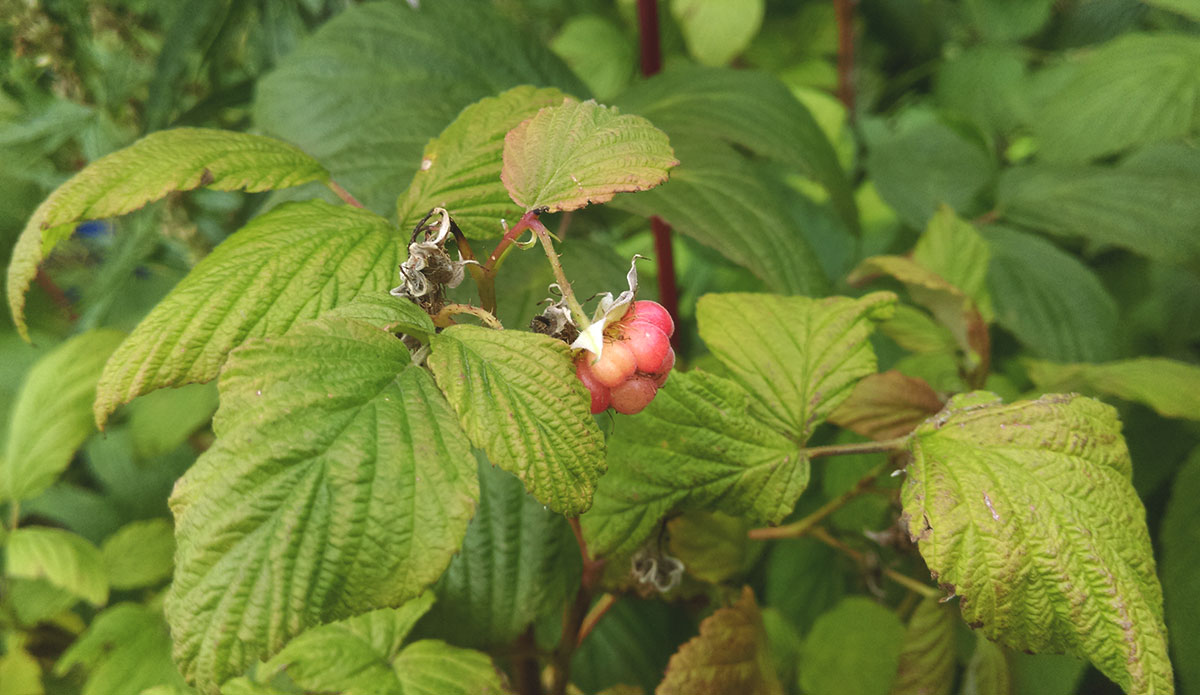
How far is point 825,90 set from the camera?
162 centimetres

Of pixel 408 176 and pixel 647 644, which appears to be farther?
pixel 647 644

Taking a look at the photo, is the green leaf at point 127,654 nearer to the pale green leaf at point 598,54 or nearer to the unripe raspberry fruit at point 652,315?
the unripe raspberry fruit at point 652,315

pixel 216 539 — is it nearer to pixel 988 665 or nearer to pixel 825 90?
A: pixel 988 665

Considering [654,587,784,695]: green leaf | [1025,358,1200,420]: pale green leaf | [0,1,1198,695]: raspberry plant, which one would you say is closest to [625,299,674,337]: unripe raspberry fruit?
[0,1,1198,695]: raspberry plant

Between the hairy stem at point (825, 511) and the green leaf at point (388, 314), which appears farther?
the hairy stem at point (825, 511)

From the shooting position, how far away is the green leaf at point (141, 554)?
86cm

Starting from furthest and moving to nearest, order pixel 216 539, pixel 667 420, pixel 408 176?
1. pixel 408 176
2. pixel 667 420
3. pixel 216 539

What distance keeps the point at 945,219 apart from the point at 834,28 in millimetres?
969

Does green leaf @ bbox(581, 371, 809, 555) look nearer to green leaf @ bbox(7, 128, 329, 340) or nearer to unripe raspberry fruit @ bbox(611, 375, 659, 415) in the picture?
unripe raspberry fruit @ bbox(611, 375, 659, 415)

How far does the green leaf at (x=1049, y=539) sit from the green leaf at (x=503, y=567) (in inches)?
9.6

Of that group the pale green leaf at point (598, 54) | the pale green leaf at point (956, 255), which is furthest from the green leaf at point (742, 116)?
the pale green leaf at point (598, 54)

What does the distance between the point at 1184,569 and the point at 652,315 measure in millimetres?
565

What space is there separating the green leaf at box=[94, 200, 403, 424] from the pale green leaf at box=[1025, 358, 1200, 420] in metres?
0.56

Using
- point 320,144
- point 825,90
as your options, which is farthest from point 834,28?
point 320,144
